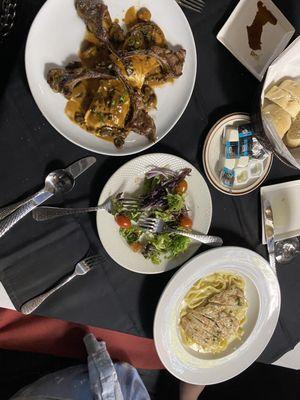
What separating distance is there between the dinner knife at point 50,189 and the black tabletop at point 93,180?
0.16 feet

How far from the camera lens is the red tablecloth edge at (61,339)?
7.11ft

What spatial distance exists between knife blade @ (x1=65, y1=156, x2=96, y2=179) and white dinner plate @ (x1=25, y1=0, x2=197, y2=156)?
0.07 meters

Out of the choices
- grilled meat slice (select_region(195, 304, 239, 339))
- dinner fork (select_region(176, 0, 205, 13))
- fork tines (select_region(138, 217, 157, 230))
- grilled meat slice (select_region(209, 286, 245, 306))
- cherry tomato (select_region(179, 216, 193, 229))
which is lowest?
grilled meat slice (select_region(195, 304, 239, 339))

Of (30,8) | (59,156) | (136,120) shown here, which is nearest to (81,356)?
(59,156)

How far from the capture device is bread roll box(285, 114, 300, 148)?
2.01m

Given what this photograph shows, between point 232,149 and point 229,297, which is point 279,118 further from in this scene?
point 229,297

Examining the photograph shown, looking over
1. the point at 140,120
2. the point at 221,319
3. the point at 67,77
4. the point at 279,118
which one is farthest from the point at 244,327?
the point at 67,77

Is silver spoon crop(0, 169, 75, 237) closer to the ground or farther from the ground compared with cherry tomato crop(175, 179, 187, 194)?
farther from the ground

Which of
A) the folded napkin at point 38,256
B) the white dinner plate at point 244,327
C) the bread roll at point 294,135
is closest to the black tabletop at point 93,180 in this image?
the folded napkin at point 38,256

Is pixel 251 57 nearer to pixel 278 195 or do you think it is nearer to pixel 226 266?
pixel 278 195

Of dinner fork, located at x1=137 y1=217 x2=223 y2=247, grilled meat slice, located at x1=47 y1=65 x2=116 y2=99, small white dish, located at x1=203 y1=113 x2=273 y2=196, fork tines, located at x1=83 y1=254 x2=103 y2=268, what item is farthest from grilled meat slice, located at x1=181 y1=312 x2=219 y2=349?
grilled meat slice, located at x1=47 y1=65 x2=116 y2=99

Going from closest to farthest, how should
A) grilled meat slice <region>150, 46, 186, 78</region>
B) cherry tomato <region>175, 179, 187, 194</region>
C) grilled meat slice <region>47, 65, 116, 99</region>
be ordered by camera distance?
grilled meat slice <region>47, 65, 116, 99</region>
grilled meat slice <region>150, 46, 186, 78</region>
cherry tomato <region>175, 179, 187, 194</region>

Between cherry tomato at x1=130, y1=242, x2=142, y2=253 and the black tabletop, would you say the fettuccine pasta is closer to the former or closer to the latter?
the black tabletop

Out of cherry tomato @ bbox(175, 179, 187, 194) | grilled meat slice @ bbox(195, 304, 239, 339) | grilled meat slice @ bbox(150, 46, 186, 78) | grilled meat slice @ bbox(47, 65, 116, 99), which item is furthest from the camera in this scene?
grilled meat slice @ bbox(195, 304, 239, 339)
